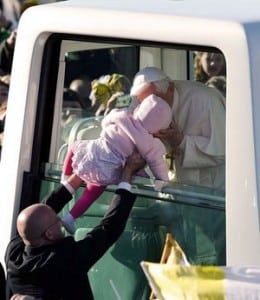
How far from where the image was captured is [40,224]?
305cm

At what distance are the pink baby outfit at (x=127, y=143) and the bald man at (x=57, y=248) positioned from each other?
0.04 m

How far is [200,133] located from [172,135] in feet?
0.25

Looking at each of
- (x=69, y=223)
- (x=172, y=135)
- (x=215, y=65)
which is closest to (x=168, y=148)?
(x=172, y=135)

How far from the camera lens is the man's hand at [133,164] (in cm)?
300

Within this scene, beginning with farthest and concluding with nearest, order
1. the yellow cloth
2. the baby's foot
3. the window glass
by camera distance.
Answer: the baby's foot
the window glass
the yellow cloth

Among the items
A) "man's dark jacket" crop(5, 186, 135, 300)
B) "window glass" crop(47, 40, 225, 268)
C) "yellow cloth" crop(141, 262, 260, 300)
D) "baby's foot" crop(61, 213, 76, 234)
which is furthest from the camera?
"baby's foot" crop(61, 213, 76, 234)

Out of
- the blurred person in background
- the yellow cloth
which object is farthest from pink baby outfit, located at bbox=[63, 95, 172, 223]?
the yellow cloth

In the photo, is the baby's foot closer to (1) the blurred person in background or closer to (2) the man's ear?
(2) the man's ear

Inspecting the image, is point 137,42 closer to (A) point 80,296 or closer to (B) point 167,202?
(B) point 167,202

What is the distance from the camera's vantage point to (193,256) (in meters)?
2.84

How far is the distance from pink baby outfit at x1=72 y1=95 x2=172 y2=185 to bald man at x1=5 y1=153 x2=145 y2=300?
0.04 m

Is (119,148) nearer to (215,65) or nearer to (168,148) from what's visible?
(168,148)

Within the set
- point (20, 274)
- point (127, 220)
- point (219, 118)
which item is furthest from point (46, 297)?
point (219, 118)

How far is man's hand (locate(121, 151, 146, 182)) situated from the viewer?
3.00m
